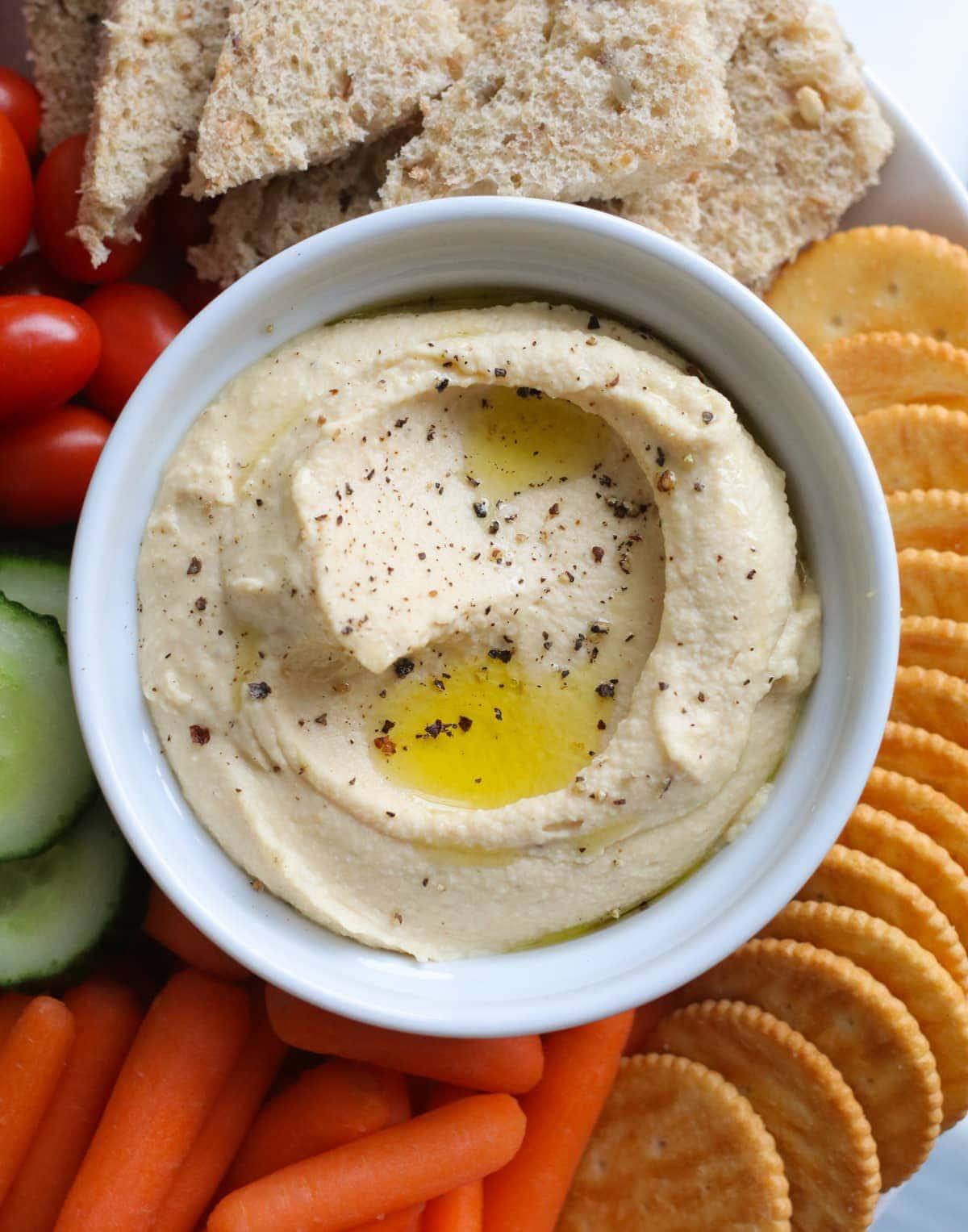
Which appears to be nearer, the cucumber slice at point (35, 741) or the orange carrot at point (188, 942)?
the cucumber slice at point (35, 741)

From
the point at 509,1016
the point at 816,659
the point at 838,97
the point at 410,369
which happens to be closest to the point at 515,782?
the point at 509,1016

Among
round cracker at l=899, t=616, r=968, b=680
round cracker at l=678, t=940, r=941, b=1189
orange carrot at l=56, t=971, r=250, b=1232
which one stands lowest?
orange carrot at l=56, t=971, r=250, b=1232

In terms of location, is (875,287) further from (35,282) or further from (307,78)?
(35,282)

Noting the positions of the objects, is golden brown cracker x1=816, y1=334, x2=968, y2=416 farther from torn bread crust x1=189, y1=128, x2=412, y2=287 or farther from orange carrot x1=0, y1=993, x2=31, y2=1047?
orange carrot x1=0, y1=993, x2=31, y2=1047

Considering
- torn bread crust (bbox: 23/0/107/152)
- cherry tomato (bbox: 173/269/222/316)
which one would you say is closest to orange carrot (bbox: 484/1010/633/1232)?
cherry tomato (bbox: 173/269/222/316)

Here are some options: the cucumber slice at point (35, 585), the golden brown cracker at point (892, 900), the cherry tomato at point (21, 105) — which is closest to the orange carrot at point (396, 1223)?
the golden brown cracker at point (892, 900)

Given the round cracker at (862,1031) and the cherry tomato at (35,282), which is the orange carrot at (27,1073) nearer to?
the round cracker at (862,1031)
